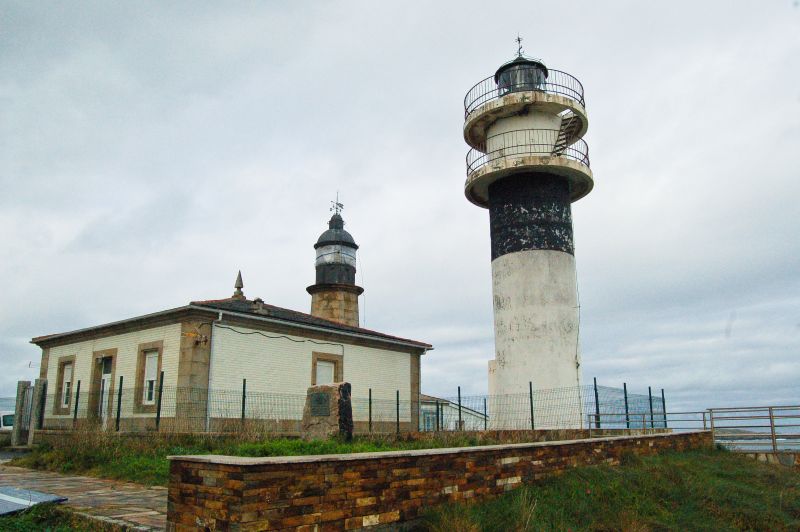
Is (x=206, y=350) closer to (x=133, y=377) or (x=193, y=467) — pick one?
(x=133, y=377)

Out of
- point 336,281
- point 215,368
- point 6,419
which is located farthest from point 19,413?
point 336,281

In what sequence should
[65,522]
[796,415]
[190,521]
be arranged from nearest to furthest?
[190,521]
[65,522]
[796,415]

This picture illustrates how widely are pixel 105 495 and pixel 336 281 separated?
2132cm

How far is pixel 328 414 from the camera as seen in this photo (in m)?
11.4

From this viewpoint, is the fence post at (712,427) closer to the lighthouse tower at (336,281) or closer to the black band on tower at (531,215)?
the black band on tower at (531,215)

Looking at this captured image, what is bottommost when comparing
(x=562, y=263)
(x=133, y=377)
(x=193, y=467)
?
(x=193, y=467)

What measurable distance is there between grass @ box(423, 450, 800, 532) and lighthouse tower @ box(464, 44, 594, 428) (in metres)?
6.44

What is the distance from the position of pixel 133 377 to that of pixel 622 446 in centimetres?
1360

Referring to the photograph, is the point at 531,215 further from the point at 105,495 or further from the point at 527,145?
the point at 105,495

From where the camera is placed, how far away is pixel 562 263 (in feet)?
59.0

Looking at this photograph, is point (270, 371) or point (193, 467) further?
point (270, 371)

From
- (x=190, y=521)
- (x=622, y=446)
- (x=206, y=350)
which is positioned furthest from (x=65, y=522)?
(x=206, y=350)

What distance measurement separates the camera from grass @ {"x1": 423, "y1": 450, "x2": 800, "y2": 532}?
6531 millimetres

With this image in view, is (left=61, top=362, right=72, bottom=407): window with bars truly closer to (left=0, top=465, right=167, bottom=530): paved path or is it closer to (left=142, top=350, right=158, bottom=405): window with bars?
(left=142, top=350, right=158, bottom=405): window with bars
